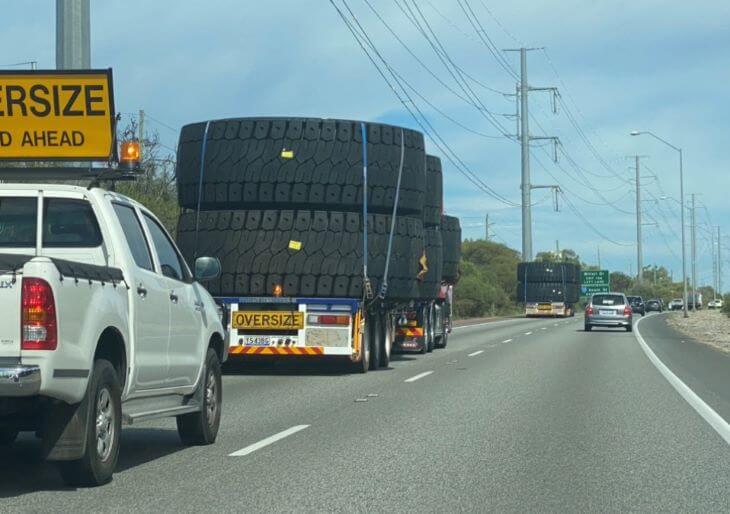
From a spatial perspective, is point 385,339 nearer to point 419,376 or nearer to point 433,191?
point 419,376

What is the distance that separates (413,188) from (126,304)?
12.1m

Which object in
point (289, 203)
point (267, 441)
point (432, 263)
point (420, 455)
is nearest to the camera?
point (420, 455)

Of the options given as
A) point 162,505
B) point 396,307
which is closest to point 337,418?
point 162,505

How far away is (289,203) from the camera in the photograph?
18812 mm

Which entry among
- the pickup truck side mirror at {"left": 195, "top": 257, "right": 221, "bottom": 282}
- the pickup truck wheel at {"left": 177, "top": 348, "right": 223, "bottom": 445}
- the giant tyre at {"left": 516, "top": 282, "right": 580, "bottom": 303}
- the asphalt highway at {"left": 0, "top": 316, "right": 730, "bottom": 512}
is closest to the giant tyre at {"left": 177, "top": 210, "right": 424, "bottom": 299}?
the asphalt highway at {"left": 0, "top": 316, "right": 730, "bottom": 512}

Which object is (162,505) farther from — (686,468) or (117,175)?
(686,468)

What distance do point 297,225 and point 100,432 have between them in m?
10.9

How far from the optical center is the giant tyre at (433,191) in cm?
2500

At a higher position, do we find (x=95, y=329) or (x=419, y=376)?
(x=95, y=329)

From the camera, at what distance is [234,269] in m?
18.4

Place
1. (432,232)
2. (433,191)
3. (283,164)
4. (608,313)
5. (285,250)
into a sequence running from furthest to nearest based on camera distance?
(608,313)
(433,191)
(432,232)
(283,164)
(285,250)

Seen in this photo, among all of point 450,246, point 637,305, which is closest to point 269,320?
point 450,246

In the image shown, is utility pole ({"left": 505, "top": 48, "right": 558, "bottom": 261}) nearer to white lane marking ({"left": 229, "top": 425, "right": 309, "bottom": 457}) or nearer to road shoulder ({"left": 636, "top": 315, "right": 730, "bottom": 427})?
road shoulder ({"left": 636, "top": 315, "right": 730, "bottom": 427})

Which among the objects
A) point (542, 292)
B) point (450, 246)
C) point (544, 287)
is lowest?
point (542, 292)
